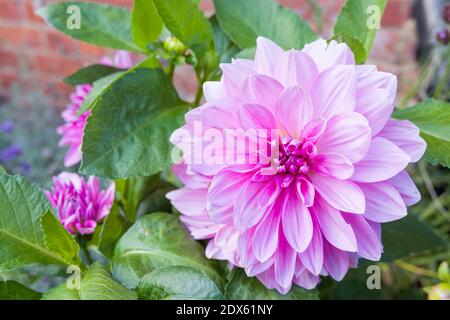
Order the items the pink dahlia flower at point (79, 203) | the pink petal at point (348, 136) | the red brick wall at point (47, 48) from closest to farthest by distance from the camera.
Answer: the pink petal at point (348, 136) → the pink dahlia flower at point (79, 203) → the red brick wall at point (47, 48)

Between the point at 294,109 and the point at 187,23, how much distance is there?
0.11 metres

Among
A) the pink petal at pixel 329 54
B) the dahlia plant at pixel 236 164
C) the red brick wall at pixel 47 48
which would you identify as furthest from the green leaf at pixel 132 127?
the red brick wall at pixel 47 48

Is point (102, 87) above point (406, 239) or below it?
above

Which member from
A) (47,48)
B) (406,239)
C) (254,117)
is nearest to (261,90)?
(254,117)

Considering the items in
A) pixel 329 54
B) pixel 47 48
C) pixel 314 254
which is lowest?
pixel 47 48

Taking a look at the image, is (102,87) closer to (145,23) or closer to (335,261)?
(145,23)

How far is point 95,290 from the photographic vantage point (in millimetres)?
322

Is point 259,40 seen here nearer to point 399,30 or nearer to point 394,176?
point 394,176

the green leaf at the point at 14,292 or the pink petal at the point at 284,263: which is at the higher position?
the pink petal at the point at 284,263

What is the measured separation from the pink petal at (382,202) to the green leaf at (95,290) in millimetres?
138

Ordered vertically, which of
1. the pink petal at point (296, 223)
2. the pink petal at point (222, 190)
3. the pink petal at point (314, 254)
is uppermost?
the pink petal at point (222, 190)

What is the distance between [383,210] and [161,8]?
0.18 metres

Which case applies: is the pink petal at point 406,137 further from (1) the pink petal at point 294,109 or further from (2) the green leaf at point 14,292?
(2) the green leaf at point 14,292

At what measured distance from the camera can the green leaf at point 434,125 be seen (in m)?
0.34
